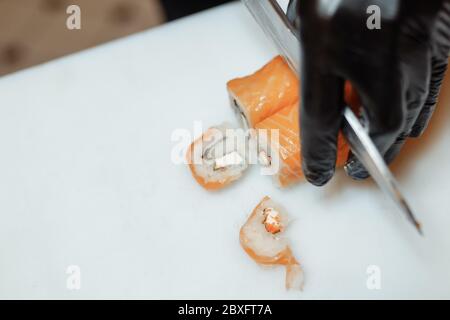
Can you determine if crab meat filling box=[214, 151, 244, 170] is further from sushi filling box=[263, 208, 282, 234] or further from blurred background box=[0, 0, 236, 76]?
blurred background box=[0, 0, 236, 76]

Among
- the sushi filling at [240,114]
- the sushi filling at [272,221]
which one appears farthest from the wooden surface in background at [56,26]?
the sushi filling at [272,221]

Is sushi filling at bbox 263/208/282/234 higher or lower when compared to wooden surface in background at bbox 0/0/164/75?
lower

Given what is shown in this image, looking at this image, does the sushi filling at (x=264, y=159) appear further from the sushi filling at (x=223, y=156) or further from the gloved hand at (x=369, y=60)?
the gloved hand at (x=369, y=60)

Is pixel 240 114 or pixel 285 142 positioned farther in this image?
pixel 240 114

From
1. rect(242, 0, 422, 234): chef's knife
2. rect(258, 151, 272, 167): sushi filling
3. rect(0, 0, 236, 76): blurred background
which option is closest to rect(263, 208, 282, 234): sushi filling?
rect(258, 151, 272, 167): sushi filling

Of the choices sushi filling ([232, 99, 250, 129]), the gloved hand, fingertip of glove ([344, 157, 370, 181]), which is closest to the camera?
the gloved hand

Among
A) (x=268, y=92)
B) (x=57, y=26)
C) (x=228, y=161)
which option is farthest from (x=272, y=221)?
(x=57, y=26)

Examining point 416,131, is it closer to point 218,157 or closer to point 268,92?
point 268,92
